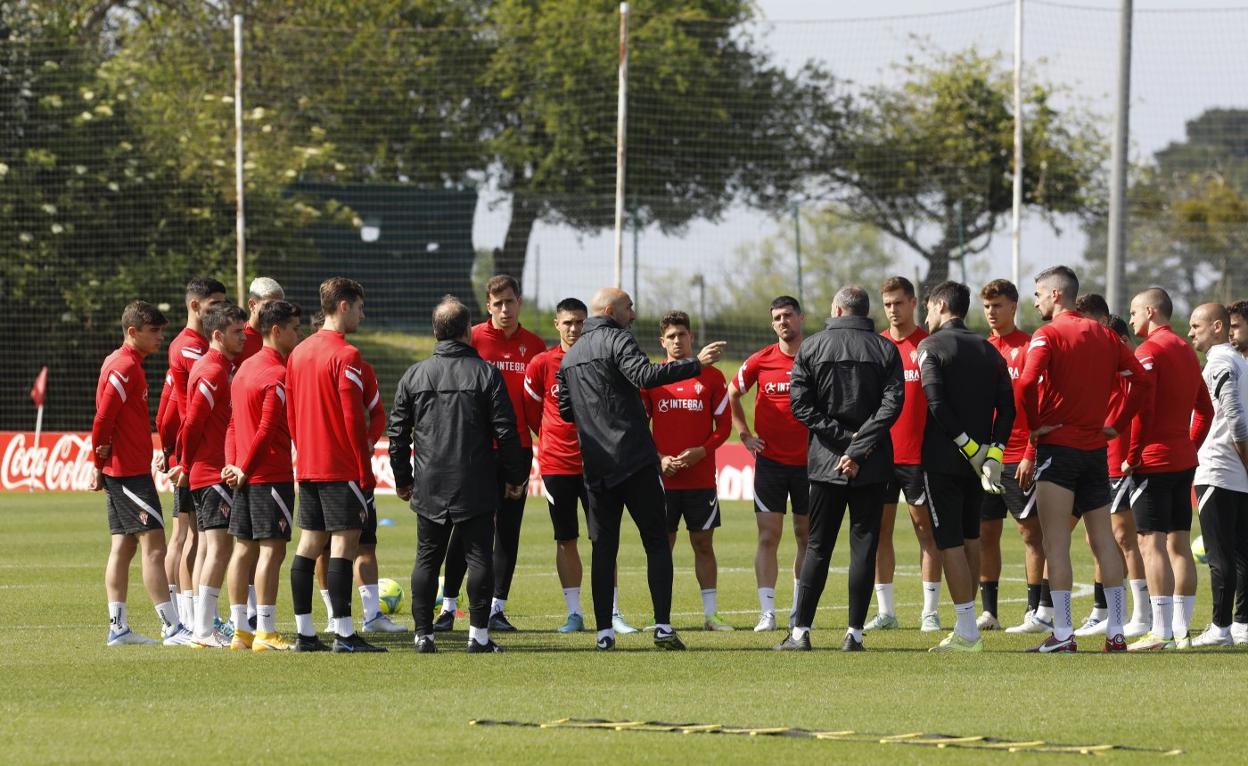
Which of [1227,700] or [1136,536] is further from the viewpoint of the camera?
[1136,536]

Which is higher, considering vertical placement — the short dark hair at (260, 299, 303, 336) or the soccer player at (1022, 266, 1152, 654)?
the short dark hair at (260, 299, 303, 336)

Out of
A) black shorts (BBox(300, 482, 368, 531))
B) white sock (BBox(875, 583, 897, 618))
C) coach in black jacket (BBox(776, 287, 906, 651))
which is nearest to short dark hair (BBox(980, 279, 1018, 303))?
coach in black jacket (BBox(776, 287, 906, 651))

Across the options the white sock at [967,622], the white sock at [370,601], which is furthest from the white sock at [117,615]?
the white sock at [967,622]

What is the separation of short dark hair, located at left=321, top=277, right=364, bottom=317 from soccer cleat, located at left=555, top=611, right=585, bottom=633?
2.70 metres

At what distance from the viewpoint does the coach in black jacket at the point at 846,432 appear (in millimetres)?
10477

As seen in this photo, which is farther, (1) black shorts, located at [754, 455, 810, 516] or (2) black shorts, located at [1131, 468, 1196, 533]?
(1) black shorts, located at [754, 455, 810, 516]

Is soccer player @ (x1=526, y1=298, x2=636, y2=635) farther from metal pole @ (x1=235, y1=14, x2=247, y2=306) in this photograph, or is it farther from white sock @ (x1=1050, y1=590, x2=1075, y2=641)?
metal pole @ (x1=235, y1=14, x2=247, y2=306)

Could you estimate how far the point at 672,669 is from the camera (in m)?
9.80

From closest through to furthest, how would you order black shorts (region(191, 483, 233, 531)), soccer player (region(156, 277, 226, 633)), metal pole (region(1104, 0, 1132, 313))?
black shorts (region(191, 483, 233, 531)), soccer player (region(156, 277, 226, 633)), metal pole (region(1104, 0, 1132, 313))

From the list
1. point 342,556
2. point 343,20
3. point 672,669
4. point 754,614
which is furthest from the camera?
point 343,20

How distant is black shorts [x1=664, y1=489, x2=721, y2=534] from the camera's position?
12.4m

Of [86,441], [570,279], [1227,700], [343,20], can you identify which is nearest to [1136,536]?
[1227,700]

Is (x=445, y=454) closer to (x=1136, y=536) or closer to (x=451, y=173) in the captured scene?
(x=1136, y=536)

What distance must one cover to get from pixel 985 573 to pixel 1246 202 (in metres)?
40.7
